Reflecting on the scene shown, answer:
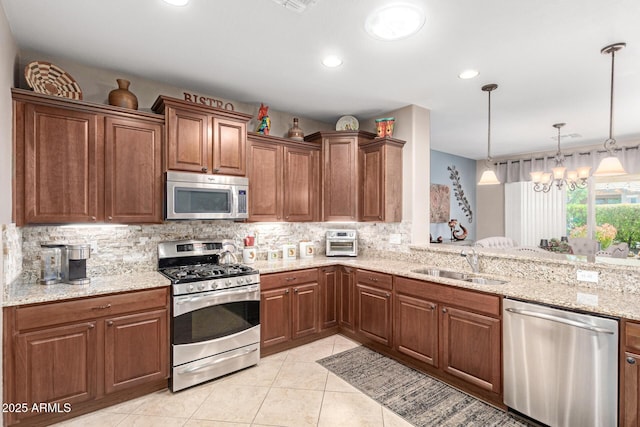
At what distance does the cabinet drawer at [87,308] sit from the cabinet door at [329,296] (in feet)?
5.42

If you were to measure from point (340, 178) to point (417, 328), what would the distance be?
1.88m

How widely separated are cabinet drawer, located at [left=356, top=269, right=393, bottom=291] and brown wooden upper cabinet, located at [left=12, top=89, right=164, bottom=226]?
2.07 meters

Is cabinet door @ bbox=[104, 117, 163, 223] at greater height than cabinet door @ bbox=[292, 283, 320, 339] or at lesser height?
greater

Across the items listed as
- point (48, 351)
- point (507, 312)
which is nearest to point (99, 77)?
point (48, 351)

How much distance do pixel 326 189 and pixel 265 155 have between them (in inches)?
33.9

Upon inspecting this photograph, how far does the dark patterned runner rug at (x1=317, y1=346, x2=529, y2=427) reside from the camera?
2.27 metres

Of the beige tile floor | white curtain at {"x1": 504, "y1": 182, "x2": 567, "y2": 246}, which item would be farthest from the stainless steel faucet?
white curtain at {"x1": 504, "y1": 182, "x2": 567, "y2": 246}

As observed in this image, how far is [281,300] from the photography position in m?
3.28

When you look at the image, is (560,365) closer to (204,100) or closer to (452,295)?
(452,295)

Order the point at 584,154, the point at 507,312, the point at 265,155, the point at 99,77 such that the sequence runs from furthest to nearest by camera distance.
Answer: the point at 584,154 < the point at 265,155 < the point at 99,77 < the point at 507,312

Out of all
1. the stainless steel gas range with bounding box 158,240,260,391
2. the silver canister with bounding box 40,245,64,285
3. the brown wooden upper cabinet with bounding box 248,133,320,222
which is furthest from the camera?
the brown wooden upper cabinet with bounding box 248,133,320,222

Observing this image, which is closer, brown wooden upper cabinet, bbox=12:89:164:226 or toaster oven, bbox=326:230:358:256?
brown wooden upper cabinet, bbox=12:89:164:226

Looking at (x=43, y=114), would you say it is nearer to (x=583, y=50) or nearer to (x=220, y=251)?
(x=220, y=251)

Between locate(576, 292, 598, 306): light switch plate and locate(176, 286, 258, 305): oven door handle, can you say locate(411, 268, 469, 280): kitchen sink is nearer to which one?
locate(576, 292, 598, 306): light switch plate
